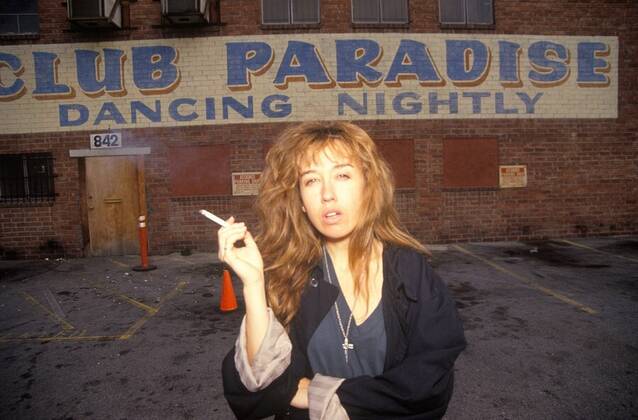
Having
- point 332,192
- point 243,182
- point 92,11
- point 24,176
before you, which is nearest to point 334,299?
point 332,192

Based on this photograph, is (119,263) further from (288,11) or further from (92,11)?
(288,11)

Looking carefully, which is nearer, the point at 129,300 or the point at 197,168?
the point at 129,300

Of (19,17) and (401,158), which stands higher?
(19,17)

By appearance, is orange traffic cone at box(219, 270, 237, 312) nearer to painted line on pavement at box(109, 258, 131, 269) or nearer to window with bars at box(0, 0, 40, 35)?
painted line on pavement at box(109, 258, 131, 269)

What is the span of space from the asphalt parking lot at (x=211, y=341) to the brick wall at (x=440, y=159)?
1974mm

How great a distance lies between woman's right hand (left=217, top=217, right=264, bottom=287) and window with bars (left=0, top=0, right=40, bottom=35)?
11.3m

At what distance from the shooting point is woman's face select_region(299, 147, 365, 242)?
1.49 meters

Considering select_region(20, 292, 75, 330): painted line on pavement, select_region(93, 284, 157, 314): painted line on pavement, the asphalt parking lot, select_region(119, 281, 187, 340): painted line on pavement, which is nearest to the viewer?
the asphalt parking lot

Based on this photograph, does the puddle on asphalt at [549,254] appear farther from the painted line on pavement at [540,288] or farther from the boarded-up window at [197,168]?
the boarded-up window at [197,168]

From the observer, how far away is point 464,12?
31.4 feet

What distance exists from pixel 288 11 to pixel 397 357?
9617mm

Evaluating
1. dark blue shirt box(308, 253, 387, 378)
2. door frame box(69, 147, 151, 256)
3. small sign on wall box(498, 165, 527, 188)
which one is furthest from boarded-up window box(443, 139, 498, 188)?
dark blue shirt box(308, 253, 387, 378)

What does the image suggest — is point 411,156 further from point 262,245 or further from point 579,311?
point 262,245

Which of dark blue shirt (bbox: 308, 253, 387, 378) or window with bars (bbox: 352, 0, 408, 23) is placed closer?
dark blue shirt (bbox: 308, 253, 387, 378)
